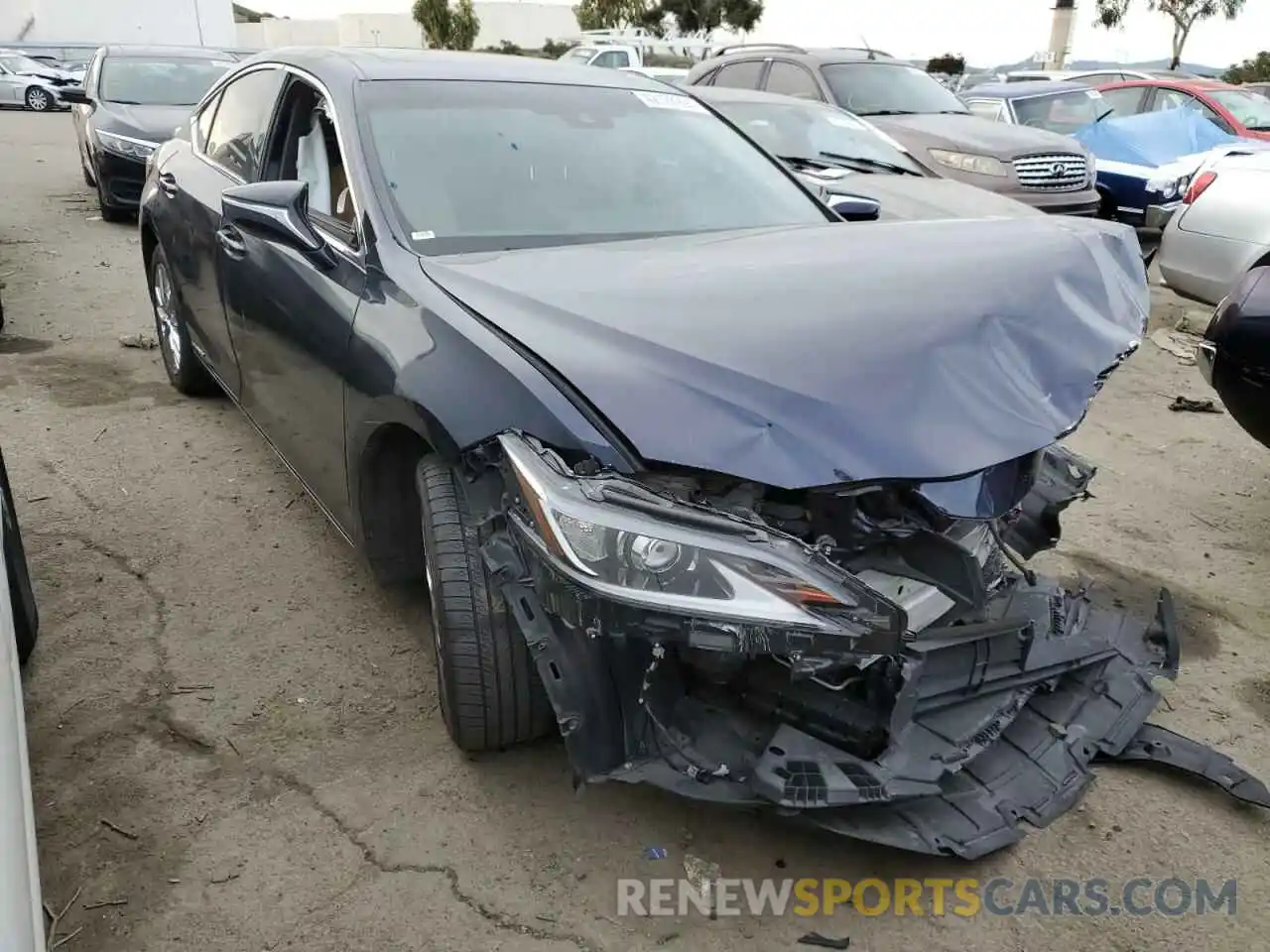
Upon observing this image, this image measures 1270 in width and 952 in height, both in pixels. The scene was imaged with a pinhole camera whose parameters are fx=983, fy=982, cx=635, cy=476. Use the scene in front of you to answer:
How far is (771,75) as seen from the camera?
9211 mm

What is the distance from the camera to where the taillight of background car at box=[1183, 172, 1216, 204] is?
5.94 metres

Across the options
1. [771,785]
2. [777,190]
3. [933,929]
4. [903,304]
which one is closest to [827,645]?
[771,785]

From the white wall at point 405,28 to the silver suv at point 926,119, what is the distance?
50.5 metres

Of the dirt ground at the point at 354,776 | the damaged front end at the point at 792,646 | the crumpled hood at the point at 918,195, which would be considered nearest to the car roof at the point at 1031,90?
the crumpled hood at the point at 918,195

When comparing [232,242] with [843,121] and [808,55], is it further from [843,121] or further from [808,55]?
[808,55]

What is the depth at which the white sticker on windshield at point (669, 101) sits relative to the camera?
352cm

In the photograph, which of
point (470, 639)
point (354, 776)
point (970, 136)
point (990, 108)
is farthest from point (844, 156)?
point (354, 776)

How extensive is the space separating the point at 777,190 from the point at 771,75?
21.2 ft

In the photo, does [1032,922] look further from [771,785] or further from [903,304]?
[903,304]

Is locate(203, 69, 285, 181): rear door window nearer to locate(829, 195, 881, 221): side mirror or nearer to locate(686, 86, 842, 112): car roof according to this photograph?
locate(829, 195, 881, 221): side mirror

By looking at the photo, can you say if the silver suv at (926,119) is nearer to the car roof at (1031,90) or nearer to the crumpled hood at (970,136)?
the crumpled hood at (970,136)

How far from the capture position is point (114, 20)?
39.7 m

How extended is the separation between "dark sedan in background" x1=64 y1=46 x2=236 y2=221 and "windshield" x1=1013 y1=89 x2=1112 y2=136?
842 cm

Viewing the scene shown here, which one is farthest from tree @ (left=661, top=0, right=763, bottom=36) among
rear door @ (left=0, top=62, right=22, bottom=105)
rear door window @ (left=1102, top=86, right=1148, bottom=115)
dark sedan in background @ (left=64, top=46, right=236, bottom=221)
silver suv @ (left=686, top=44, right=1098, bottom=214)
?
dark sedan in background @ (left=64, top=46, right=236, bottom=221)
